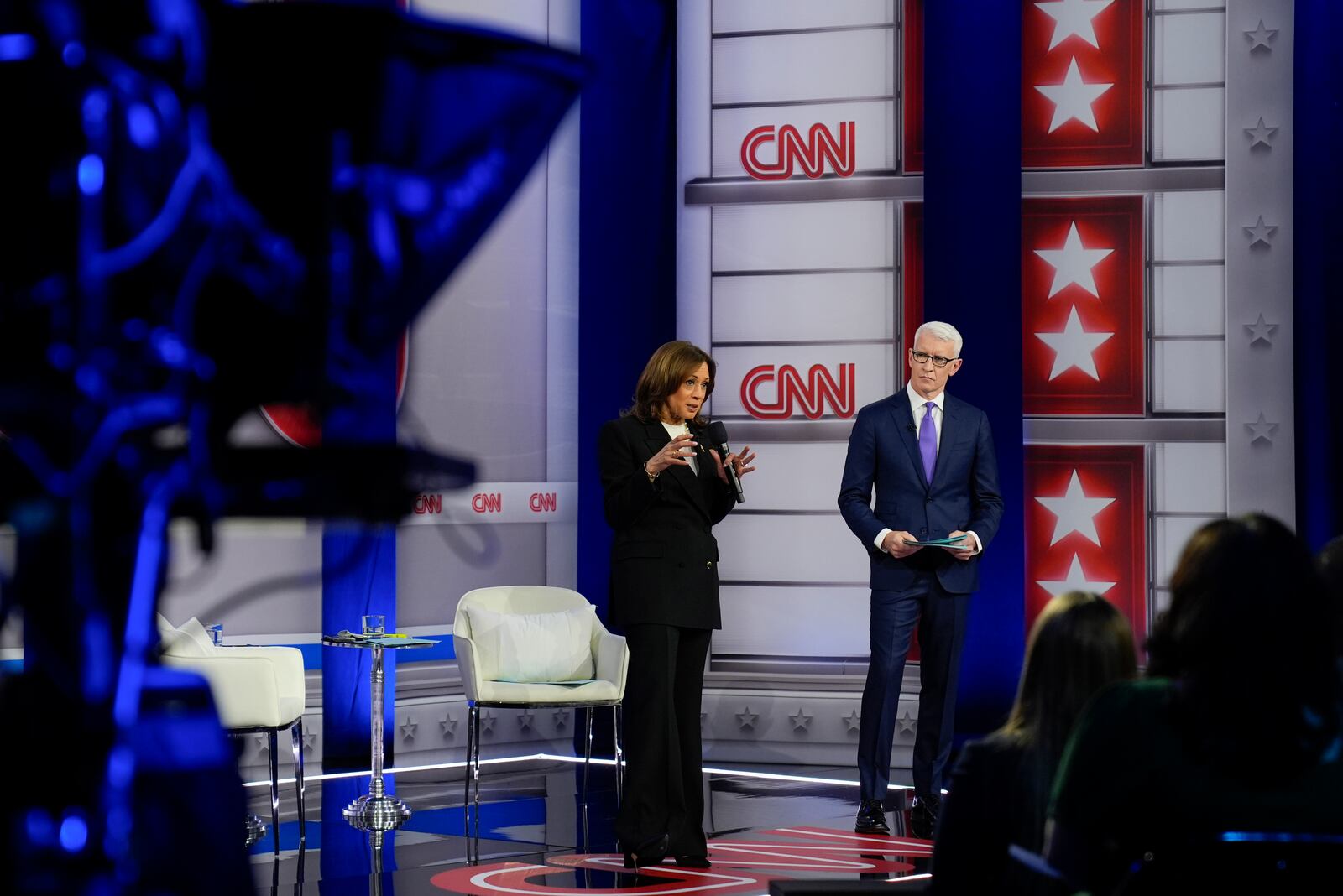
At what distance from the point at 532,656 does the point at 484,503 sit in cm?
95

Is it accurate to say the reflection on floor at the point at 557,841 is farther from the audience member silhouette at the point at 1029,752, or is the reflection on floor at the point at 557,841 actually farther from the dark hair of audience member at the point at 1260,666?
the dark hair of audience member at the point at 1260,666

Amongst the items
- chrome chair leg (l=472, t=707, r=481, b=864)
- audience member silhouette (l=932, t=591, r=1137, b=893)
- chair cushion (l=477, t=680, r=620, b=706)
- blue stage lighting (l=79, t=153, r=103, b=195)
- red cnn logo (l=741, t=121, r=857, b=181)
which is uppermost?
red cnn logo (l=741, t=121, r=857, b=181)

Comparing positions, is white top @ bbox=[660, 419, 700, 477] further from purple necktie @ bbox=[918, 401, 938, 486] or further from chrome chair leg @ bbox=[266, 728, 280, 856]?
chrome chair leg @ bbox=[266, 728, 280, 856]

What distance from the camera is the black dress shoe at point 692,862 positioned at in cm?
402

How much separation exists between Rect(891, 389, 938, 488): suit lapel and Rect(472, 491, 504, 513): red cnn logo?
2113mm

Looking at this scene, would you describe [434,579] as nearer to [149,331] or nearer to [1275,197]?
[1275,197]

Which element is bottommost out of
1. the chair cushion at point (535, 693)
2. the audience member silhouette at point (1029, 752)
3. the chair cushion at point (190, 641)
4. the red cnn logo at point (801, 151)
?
the chair cushion at point (535, 693)

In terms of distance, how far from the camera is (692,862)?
13.2 feet

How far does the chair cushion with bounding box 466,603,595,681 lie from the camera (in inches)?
216

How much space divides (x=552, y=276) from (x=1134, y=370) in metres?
2.52

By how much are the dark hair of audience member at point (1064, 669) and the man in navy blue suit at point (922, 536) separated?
2.85 metres

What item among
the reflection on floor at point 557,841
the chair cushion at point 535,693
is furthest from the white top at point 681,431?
the chair cushion at point 535,693

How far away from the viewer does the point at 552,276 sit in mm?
6449

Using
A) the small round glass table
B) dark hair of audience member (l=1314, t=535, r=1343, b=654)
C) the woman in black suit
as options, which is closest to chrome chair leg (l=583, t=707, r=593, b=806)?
the small round glass table
